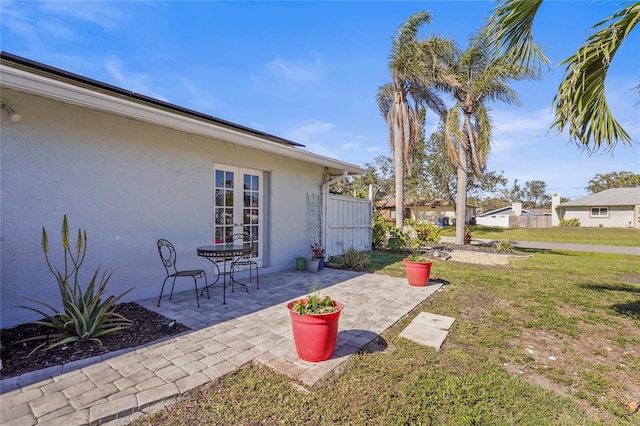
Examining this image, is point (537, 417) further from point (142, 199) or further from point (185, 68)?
point (185, 68)

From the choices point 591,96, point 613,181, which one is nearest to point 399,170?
point 591,96

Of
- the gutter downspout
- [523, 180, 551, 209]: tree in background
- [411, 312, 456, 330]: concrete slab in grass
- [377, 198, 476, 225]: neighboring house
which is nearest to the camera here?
[411, 312, 456, 330]: concrete slab in grass

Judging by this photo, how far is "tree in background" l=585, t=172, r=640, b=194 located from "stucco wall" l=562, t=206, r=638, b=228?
41.4 ft

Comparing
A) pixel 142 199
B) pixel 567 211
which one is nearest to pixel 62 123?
pixel 142 199

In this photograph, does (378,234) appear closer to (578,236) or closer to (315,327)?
(315,327)

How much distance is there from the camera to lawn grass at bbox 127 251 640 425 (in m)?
2.10

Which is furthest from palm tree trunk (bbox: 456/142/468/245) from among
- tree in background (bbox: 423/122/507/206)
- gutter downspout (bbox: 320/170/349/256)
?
tree in background (bbox: 423/122/507/206)

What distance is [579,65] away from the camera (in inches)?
135

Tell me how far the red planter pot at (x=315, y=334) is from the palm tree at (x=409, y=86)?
10673 millimetres

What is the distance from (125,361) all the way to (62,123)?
124 inches

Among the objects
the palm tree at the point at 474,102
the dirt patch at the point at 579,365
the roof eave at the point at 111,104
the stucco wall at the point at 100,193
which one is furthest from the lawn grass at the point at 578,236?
the stucco wall at the point at 100,193

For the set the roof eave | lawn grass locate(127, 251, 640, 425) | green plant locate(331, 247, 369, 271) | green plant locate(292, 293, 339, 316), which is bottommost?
lawn grass locate(127, 251, 640, 425)

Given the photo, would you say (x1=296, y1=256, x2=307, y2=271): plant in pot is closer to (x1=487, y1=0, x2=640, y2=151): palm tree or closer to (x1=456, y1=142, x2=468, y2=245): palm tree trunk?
(x1=487, y1=0, x2=640, y2=151): palm tree

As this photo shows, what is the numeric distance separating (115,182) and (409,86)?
12.2m
